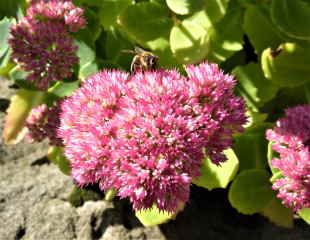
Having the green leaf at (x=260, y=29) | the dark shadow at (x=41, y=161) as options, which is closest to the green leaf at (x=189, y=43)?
the green leaf at (x=260, y=29)

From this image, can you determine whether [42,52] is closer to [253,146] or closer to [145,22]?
[145,22]

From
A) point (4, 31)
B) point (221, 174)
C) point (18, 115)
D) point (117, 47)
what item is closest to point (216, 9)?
point (117, 47)

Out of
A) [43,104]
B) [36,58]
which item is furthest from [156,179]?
[43,104]

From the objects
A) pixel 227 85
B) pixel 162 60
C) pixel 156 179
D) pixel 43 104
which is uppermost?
pixel 227 85

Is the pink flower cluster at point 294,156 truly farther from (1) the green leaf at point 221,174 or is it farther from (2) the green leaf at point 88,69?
(2) the green leaf at point 88,69

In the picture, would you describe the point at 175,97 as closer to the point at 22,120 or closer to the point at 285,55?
the point at 285,55

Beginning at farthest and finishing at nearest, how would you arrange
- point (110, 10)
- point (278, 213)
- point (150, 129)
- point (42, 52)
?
point (110, 10) < point (278, 213) < point (42, 52) < point (150, 129)

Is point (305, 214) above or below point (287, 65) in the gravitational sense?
below
